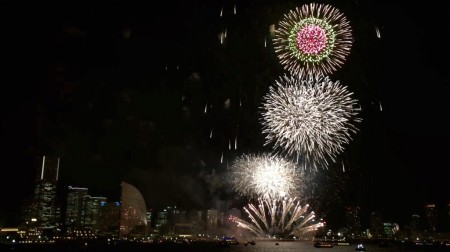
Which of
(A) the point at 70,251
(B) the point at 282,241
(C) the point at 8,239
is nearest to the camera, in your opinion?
→ (A) the point at 70,251

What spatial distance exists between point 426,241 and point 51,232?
14141 cm

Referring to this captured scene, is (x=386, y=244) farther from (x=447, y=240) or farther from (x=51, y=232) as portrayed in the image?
(x=51, y=232)

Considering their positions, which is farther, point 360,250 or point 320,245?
point 320,245

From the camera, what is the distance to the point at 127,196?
192125 mm

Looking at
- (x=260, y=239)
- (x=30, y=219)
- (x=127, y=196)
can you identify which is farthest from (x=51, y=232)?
(x=260, y=239)

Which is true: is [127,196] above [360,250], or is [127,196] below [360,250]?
above

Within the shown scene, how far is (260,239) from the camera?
633ft

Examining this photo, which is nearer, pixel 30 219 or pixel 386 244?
pixel 386 244

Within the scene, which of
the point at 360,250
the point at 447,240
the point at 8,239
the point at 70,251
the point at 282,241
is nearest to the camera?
the point at 360,250

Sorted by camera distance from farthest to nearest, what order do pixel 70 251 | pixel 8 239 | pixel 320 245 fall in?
1. pixel 8 239
2. pixel 320 245
3. pixel 70 251

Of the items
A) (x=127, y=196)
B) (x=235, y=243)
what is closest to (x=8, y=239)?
(x=127, y=196)

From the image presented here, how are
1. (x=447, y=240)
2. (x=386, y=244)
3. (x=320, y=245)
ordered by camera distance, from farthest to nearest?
1. (x=447, y=240)
2. (x=386, y=244)
3. (x=320, y=245)

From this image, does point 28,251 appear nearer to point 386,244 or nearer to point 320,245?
point 320,245

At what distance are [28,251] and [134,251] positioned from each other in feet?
73.1
